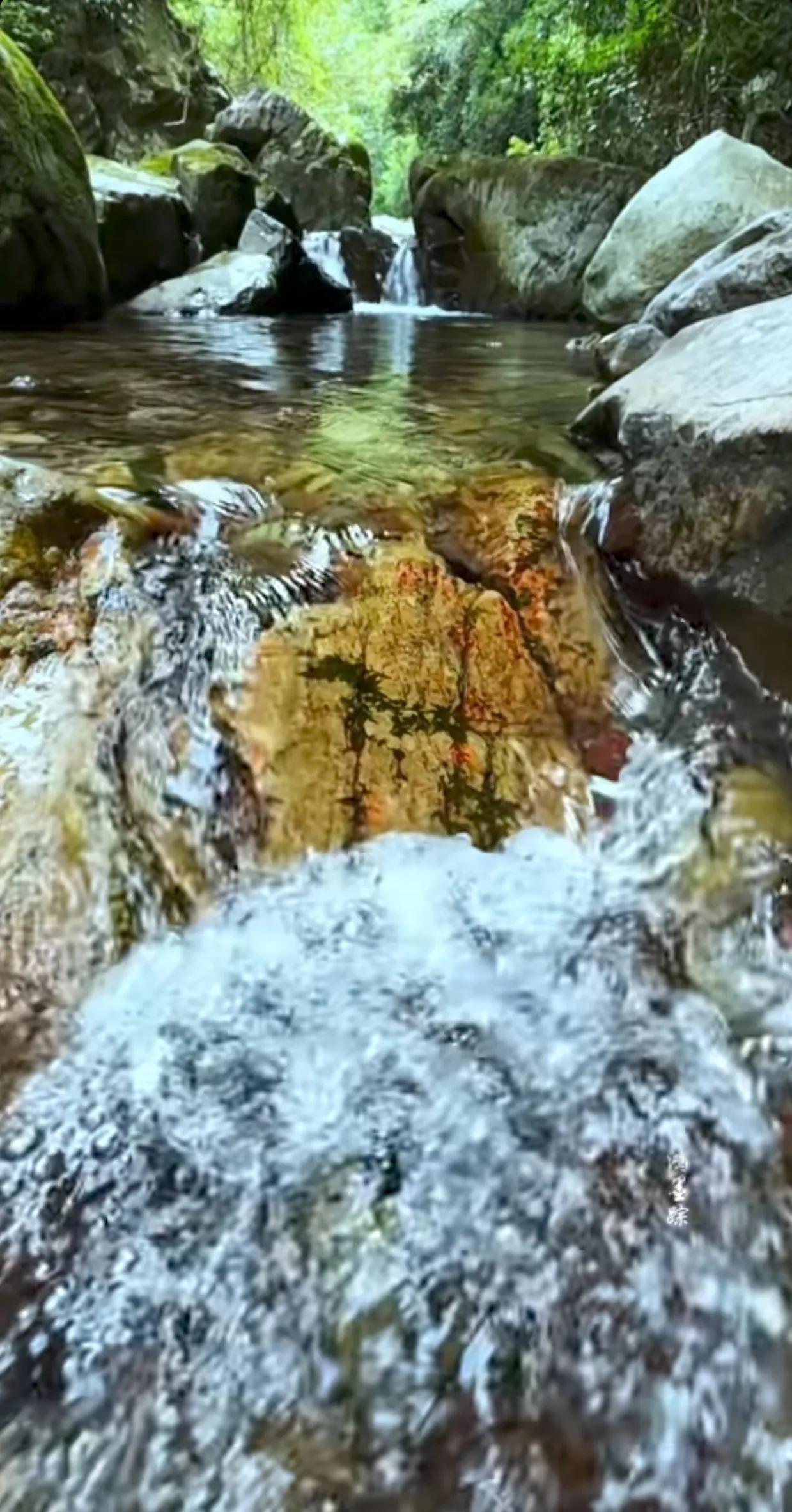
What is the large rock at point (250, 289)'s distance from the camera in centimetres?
774

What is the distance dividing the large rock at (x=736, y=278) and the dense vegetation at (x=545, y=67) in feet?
18.0

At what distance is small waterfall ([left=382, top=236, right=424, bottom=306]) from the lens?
35.1ft

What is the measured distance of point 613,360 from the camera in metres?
4.48

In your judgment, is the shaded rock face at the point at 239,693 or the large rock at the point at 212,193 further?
the large rock at the point at 212,193

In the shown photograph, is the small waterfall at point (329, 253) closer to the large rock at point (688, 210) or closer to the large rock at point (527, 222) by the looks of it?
the large rock at point (527, 222)

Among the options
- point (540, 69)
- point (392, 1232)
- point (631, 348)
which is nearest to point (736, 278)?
point (631, 348)

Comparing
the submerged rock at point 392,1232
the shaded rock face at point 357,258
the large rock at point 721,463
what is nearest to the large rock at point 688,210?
the large rock at point 721,463

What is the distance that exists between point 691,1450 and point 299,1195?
1.99ft

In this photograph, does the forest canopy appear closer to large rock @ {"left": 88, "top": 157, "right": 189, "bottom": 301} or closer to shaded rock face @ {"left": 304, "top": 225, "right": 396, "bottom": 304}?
shaded rock face @ {"left": 304, "top": 225, "right": 396, "bottom": 304}

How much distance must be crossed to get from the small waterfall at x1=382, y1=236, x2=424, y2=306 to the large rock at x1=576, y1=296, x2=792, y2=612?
8.56 m

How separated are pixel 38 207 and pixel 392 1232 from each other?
628cm

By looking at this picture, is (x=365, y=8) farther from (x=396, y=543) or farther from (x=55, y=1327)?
(x=55, y=1327)

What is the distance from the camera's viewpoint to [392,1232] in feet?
4.76

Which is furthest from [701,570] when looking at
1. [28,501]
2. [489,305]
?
[489,305]
